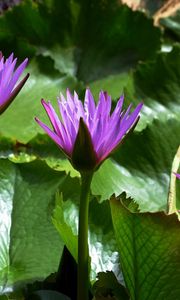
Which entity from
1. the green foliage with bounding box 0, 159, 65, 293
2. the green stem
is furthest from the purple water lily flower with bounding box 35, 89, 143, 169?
the green foliage with bounding box 0, 159, 65, 293

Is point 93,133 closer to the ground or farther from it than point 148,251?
farther from it

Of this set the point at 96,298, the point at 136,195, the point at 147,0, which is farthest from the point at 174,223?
the point at 147,0

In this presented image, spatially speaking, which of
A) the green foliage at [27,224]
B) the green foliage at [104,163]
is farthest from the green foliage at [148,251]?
the green foliage at [27,224]

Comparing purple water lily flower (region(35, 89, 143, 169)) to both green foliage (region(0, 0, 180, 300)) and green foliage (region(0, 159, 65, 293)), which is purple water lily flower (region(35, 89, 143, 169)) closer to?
green foliage (region(0, 0, 180, 300))

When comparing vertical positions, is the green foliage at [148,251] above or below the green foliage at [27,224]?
below

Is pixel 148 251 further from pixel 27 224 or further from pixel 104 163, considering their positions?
pixel 104 163

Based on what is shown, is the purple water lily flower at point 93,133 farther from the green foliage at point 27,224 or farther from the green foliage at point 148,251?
the green foliage at point 27,224

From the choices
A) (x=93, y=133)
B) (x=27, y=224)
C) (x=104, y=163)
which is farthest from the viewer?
(x=104, y=163)

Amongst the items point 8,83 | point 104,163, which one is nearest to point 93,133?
point 8,83
